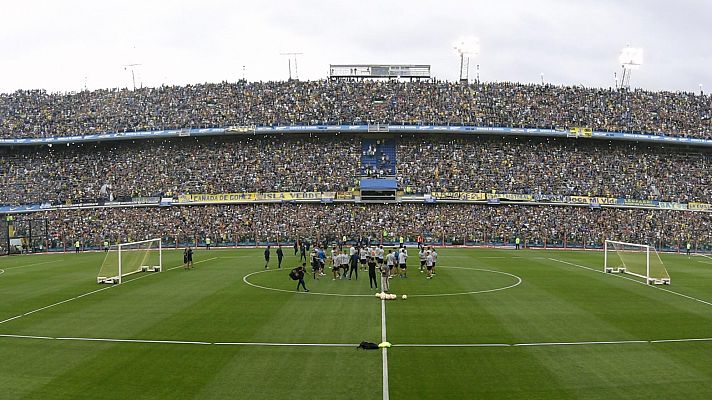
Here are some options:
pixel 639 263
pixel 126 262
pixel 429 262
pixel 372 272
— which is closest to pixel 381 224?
pixel 429 262

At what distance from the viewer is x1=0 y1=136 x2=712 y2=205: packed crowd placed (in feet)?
209

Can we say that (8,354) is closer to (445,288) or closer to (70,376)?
(70,376)

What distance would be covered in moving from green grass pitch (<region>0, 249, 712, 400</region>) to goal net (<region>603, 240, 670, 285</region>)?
4.25 ft

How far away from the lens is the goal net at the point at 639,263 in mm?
30172

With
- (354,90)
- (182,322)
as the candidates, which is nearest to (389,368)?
(182,322)

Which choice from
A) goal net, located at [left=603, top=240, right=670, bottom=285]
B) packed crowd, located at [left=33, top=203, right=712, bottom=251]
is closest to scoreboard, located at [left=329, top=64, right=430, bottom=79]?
packed crowd, located at [left=33, top=203, right=712, bottom=251]

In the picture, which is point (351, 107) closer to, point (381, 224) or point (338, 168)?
point (338, 168)

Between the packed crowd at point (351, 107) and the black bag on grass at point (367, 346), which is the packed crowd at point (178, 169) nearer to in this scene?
the packed crowd at point (351, 107)

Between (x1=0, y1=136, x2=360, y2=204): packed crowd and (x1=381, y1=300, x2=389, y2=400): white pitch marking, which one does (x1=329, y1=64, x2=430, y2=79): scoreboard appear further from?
(x1=381, y1=300, x2=389, y2=400): white pitch marking

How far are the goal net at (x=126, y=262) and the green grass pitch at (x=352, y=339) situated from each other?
91 cm

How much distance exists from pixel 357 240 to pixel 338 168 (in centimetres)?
1213

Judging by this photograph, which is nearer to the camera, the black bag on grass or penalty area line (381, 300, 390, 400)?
penalty area line (381, 300, 390, 400)

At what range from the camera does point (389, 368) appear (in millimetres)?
14344

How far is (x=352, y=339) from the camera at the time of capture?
1738cm
